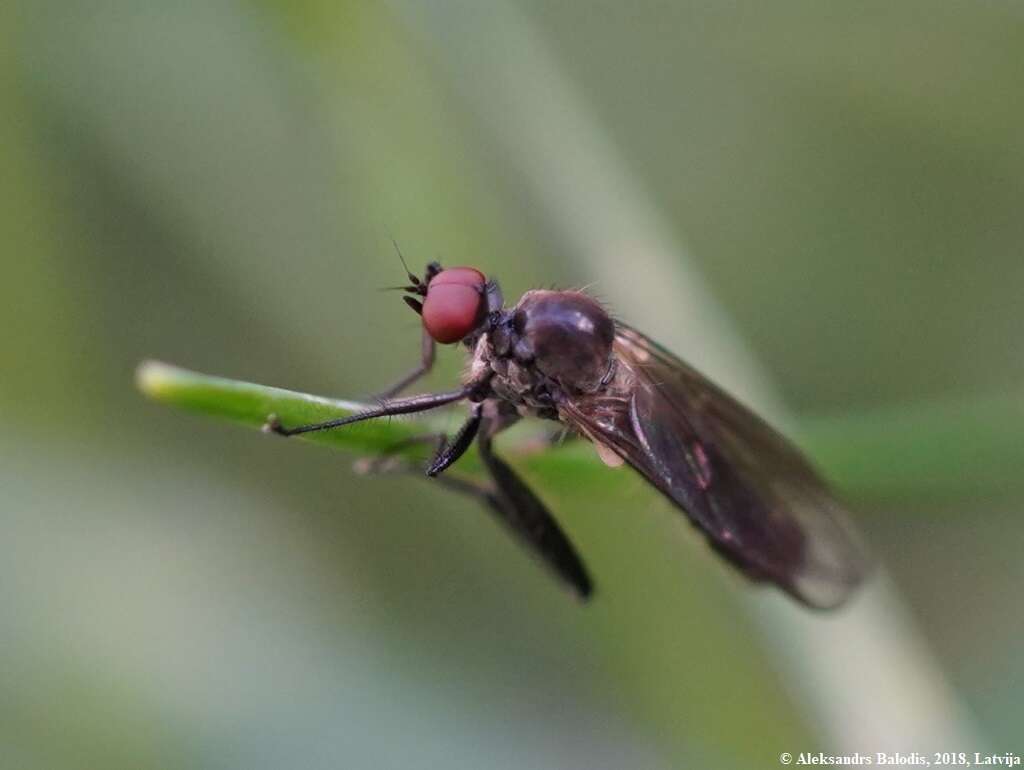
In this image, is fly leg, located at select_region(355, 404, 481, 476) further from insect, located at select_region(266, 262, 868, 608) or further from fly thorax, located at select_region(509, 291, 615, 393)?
fly thorax, located at select_region(509, 291, 615, 393)

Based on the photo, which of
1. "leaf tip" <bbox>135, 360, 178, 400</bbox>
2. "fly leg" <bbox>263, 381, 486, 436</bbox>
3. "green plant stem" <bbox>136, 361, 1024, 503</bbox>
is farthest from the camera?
"green plant stem" <bbox>136, 361, 1024, 503</bbox>

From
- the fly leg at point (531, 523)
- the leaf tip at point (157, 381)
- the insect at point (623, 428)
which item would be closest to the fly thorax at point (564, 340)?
the insect at point (623, 428)

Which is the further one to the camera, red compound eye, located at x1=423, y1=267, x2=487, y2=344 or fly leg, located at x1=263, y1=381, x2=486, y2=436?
red compound eye, located at x1=423, y1=267, x2=487, y2=344

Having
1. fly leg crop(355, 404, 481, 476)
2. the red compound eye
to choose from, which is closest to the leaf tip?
fly leg crop(355, 404, 481, 476)

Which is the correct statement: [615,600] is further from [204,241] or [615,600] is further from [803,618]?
[204,241]

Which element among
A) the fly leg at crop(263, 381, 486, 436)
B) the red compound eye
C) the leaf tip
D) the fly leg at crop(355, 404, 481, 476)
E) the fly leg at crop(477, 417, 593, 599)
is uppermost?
the leaf tip

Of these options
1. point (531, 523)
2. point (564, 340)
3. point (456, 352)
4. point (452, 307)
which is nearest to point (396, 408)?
point (452, 307)

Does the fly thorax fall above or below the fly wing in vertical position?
above

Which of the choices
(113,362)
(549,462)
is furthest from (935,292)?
(113,362)

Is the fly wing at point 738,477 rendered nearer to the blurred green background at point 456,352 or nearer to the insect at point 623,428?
the insect at point 623,428
